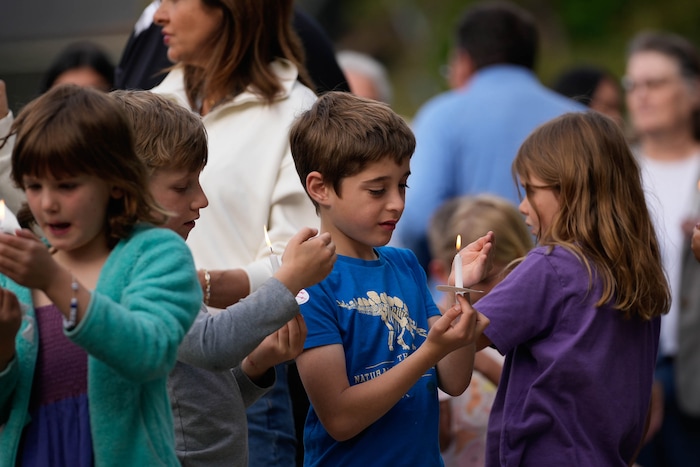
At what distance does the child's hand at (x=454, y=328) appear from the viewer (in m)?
3.01

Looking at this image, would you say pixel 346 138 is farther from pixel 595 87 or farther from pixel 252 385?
→ pixel 595 87

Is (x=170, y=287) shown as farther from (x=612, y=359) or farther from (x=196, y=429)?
(x=612, y=359)

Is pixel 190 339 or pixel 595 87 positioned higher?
pixel 190 339

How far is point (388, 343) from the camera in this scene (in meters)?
3.26

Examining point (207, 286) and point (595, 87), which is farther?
point (595, 87)

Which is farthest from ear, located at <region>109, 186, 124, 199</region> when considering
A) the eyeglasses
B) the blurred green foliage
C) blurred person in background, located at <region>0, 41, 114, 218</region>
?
the blurred green foliage

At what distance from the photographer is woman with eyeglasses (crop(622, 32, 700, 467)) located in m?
6.62

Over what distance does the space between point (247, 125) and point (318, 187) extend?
0.66 m

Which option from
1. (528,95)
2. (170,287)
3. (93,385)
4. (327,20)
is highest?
(170,287)

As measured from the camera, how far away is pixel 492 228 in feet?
15.9

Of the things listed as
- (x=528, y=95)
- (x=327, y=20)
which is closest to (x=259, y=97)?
(x=528, y=95)

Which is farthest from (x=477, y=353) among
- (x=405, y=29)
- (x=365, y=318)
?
(x=405, y=29)

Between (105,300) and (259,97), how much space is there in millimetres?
1542

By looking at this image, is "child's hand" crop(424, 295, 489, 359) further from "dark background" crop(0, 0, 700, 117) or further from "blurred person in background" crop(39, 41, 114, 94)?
"dark background" crop(0, 0, 700, 117)
